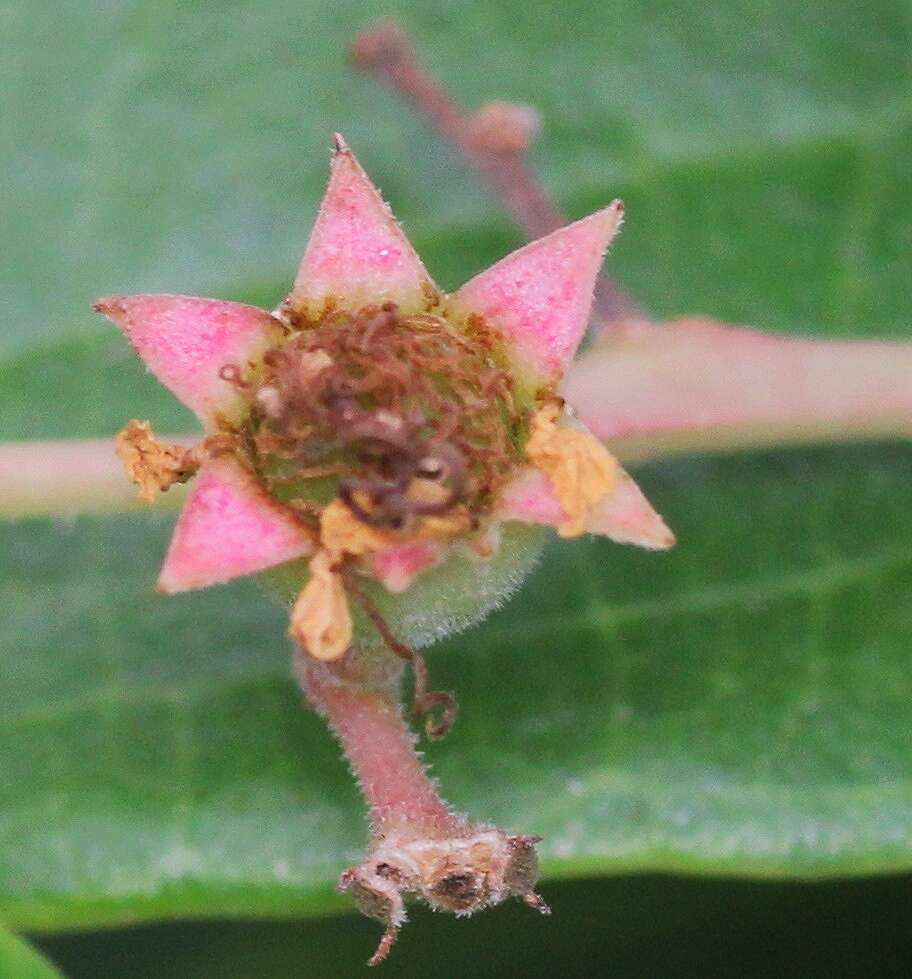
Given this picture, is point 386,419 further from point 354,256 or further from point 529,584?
point 529,584

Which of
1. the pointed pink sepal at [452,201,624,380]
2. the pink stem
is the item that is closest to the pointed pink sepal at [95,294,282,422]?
the pointed pink sepal at [452,201,624,380]

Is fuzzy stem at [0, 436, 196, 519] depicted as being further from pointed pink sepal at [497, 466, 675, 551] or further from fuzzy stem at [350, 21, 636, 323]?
fuzzy stem at [350, 21, 636, 323]

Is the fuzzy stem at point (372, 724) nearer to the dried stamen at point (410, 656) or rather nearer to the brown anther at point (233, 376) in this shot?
the dried stamen at point (410, 656)

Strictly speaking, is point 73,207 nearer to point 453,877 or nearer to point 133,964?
point 133,964

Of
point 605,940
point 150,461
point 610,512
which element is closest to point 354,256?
point 150,461

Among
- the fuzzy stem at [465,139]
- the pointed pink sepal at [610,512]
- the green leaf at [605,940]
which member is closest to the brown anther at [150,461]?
the pointed pink sepal at [610,512]

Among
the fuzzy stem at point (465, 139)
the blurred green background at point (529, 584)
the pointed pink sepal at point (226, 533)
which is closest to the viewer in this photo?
the pointed pink sepal at point (226, 533)

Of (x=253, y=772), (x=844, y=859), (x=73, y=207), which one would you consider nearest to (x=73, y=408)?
(x=73, y=207)
